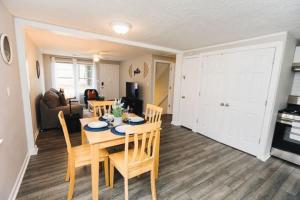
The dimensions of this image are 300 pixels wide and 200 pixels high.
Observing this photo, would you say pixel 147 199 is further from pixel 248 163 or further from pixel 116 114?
pixel 248 163

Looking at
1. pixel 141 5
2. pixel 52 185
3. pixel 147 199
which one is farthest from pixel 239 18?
pixel 52 185

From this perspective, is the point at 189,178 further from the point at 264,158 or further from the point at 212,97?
the point at 212,97

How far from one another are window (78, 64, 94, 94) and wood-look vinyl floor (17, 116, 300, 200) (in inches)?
171

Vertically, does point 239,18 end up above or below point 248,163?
above

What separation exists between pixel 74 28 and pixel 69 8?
2.71 feet

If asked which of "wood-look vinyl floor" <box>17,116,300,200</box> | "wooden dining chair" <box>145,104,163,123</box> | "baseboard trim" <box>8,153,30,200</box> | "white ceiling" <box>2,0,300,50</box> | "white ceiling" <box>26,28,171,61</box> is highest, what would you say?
"white ceiling" <box>26,28,171,61</box>

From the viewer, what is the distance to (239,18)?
6.29 feet

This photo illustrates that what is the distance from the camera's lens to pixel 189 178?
2.08 m

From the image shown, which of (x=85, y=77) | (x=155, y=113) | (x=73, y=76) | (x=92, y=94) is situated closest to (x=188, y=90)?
(x=155, y=113)

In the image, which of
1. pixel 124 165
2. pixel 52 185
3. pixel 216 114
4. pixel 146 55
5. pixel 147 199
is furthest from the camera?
pixel 146 55

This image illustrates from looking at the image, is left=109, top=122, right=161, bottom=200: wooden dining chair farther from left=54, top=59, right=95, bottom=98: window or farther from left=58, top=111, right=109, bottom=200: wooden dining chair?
left=54, top=59, right=95, bottom=98: window

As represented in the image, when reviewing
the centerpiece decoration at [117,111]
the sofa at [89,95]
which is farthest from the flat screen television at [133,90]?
the centerpiece decoration at [117,111]

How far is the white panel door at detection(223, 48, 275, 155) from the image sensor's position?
2.58 meters

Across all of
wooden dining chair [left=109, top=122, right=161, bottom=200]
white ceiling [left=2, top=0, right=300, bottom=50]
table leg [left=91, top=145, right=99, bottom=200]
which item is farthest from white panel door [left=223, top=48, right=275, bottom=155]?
table leg [left=91, top=145, right=99, bottom=200]
